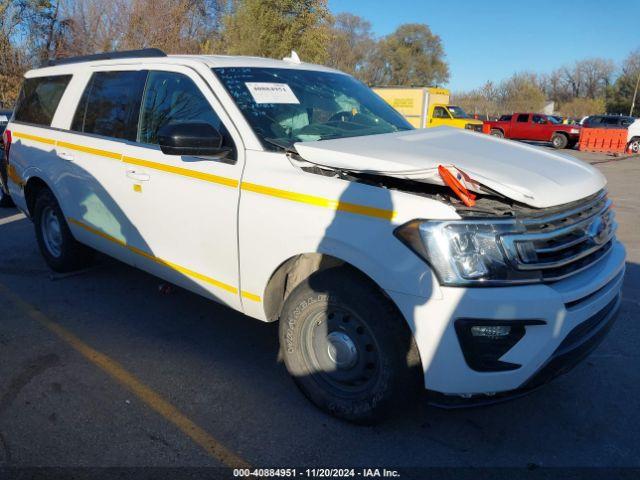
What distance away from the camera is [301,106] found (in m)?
3.57

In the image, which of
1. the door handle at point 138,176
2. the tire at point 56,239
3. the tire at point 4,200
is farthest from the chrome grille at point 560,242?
the tire at point 4,200

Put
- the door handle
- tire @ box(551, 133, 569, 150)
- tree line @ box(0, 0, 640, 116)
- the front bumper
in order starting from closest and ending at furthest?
the front bumper, the door handle, tree line @ box(0, 0, 640, 116), tire @ box(551, 133, 569, 150)

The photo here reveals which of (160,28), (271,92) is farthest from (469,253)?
(160,28)

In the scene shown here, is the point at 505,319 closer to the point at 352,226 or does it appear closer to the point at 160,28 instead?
the point at 352,226

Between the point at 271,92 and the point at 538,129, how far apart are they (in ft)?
93.1

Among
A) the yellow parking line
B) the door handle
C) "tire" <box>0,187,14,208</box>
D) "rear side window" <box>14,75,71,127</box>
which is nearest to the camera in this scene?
the yellow parking line

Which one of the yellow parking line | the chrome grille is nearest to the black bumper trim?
the chrome grille

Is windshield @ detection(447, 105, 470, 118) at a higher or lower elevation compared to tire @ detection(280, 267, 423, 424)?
higher

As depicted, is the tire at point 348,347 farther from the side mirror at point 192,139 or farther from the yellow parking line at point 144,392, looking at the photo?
the side mirror at point 192,139

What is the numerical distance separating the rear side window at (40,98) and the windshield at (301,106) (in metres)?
2.30

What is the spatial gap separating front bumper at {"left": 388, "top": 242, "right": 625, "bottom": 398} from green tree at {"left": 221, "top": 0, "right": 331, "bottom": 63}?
68.6 ft

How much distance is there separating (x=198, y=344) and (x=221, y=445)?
4.04ft

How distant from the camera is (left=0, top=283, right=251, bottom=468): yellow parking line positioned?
2.74 metres

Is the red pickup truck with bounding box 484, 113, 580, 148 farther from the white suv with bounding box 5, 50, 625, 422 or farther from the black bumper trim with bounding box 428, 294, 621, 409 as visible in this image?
the black bumper trim with bounding box 428, 294, 621, 409
